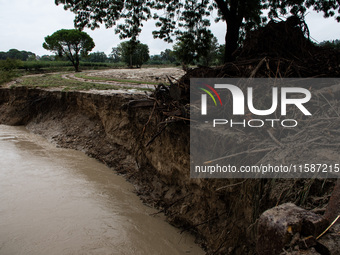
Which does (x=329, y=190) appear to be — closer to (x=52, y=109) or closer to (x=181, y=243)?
(x=181, y=243)

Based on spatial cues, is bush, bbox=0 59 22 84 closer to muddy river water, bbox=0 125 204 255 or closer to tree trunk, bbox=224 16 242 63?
muddy river water, bbox=0 125 204 255

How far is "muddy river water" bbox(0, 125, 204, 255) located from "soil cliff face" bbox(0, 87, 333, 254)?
0.35m

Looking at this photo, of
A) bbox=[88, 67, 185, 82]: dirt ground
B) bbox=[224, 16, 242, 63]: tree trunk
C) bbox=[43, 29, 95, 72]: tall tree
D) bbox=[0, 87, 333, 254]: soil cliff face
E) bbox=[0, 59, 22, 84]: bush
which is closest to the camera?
bbox=[0, 87, 333, 254]: soil cliff face

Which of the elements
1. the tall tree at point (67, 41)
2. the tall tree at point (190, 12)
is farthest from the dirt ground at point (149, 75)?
the tall tree at point (67, 41)

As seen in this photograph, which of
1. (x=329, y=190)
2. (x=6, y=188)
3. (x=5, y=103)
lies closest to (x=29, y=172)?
(x=6, y=188)

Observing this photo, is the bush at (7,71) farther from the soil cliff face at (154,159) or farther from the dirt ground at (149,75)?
the dirt ground at (149,75)

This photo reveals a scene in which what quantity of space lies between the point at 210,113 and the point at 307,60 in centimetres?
204

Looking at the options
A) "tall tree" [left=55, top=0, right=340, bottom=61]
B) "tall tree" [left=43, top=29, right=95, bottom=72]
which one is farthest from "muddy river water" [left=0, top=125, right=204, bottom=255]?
"tall tree" [left=43, top=29, right=95, bottom=72]

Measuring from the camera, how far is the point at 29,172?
256 inches

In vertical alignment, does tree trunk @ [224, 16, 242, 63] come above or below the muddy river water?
above

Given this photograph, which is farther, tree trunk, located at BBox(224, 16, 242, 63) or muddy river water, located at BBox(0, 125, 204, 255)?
tree trunk, located at BBox(224, 16, 242, 63)

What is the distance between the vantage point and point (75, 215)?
4.67m

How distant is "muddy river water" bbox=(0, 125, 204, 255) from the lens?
3.91m

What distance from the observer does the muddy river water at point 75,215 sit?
3.91 meters
